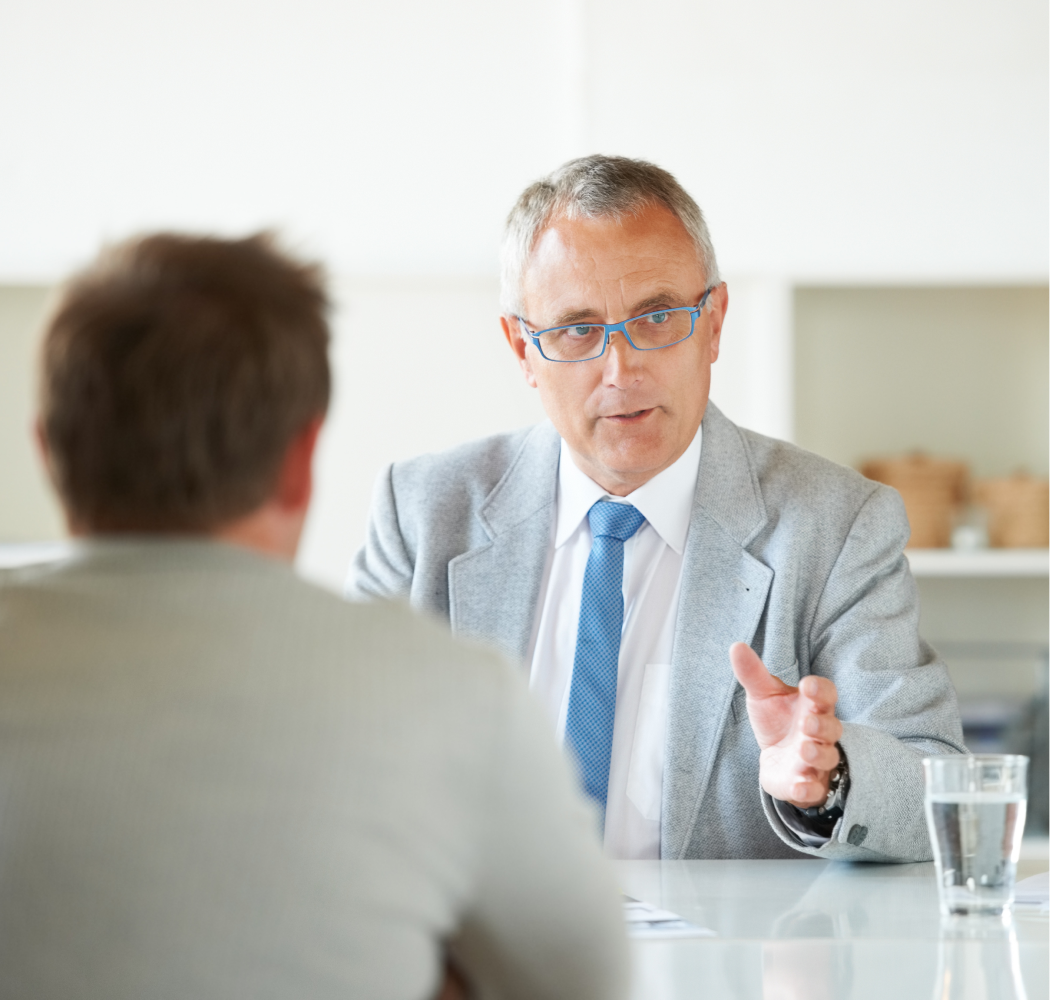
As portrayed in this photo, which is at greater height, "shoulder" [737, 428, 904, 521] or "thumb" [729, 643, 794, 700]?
"shoulder" [737, 428, 904, 521]

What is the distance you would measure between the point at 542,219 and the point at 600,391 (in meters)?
0.26

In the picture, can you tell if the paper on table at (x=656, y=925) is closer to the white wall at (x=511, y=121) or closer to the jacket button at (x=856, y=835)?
the jacket button at (x=856, y=835)

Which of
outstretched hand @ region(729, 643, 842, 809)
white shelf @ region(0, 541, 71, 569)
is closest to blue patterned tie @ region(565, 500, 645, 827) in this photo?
outstretched hand @ region(729, 643, 842, 809)

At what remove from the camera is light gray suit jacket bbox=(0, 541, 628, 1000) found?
670 mm

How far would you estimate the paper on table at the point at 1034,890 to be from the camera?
1170 millimetres

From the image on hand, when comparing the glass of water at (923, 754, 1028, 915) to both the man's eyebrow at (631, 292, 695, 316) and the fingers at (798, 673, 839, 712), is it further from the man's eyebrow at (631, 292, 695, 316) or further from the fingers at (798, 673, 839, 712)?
the man's eyebrow at (631, 292, 695, 316)

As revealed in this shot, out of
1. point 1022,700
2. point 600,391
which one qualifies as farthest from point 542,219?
point 1022,700

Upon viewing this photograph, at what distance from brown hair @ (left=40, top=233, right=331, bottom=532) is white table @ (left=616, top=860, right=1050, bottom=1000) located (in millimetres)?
453

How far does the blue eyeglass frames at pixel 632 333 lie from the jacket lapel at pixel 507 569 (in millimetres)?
187

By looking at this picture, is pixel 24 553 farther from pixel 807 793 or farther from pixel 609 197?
pixel 807 793

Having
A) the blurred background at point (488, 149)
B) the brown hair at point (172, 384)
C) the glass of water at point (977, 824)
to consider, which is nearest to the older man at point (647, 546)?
the glass of water at point (977, 824)

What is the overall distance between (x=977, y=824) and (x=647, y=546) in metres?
0.82

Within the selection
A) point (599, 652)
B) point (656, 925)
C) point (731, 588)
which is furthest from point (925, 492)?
point (656, 925)

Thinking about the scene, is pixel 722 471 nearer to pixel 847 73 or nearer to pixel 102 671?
pixel 102 671
